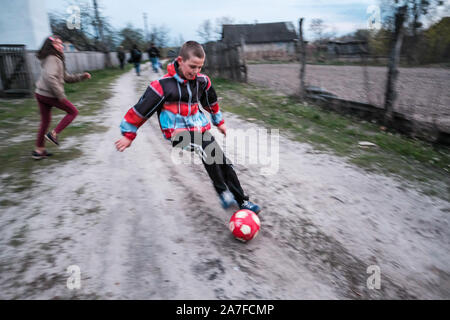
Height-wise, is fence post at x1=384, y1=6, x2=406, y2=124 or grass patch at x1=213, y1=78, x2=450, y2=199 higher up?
fence post at x1=384, y1=6, x2=406, y2=124

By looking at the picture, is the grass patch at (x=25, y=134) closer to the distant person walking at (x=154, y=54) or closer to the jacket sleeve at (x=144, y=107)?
the jacket sleeve at (x=144, y=107)

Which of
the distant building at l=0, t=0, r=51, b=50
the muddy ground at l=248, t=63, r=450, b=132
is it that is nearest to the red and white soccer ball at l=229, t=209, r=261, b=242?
the muddy ground at l=248, t=63, r=450, b=132

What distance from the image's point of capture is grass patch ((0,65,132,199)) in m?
3.98

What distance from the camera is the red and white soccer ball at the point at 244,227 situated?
2.85m

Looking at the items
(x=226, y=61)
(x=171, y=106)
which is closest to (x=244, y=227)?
(x=171, y=106)

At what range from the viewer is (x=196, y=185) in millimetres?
4016

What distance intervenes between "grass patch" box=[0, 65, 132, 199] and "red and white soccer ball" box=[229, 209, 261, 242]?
102 inches

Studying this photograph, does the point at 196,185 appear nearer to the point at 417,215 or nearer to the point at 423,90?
the point at 417,215

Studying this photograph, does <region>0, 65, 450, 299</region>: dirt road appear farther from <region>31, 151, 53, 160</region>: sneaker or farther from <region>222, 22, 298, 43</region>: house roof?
<region>222, 22, 298, 43</region>: house roof

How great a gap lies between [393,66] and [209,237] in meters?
5.90

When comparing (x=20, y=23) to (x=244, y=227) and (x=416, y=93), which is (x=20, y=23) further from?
(x=416, y=93)

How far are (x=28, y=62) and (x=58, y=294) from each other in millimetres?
10577

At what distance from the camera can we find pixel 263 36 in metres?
53.2

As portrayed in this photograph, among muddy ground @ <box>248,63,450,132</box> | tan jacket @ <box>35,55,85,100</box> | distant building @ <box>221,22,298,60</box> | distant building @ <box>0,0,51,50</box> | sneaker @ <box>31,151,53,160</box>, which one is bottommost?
sneaker @ <box>31,151,53,160</box>
